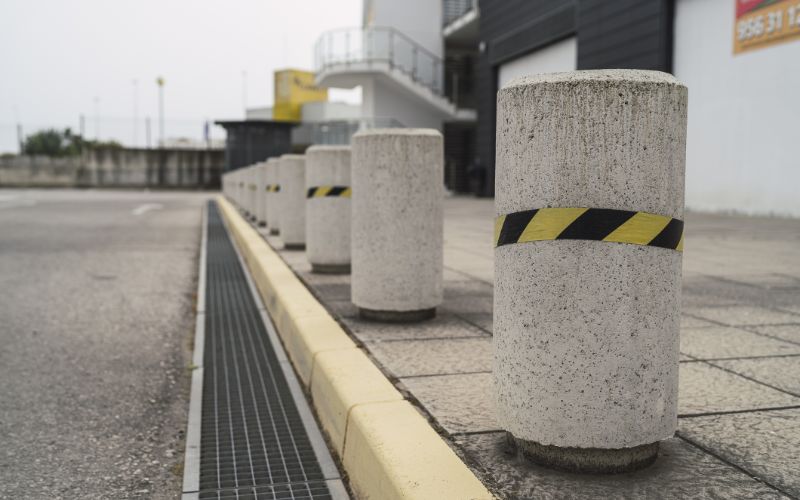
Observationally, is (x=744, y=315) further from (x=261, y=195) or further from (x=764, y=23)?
(x=764, y=23)

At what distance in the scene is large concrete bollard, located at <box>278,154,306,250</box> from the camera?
10.2 m

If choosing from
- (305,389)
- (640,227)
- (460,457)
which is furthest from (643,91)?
(305,389)

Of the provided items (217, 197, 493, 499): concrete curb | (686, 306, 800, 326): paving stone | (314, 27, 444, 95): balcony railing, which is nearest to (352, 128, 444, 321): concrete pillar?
(217, 197, 493, 499): concrete curb

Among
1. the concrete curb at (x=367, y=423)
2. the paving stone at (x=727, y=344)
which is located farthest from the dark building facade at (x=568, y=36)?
the concrete curb at (x=367, y=423)

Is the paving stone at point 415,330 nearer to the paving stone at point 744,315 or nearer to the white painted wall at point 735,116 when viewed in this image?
the paving stone at point 744,315

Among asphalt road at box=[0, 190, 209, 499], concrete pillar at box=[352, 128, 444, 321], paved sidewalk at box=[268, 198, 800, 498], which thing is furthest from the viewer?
concrete pillar at box=[352, 128, 444, 321]

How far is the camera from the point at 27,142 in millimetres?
55344

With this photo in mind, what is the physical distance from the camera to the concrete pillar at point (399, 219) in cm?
513

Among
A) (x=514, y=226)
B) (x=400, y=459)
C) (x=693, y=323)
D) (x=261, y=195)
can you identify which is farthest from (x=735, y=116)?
(x=400, y=459)

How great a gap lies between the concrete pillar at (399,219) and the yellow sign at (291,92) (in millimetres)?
59855

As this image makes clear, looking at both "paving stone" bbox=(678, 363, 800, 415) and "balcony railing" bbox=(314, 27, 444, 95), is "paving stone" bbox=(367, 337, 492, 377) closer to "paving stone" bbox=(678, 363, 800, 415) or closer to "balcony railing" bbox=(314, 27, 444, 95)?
"paving stone" bbox=(678, 363, 800, 415)

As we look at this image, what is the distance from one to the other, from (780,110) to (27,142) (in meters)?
52.2

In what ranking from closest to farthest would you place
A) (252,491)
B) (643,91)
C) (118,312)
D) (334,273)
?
(643,91) → (252,491) → (118,312) → (334,273)

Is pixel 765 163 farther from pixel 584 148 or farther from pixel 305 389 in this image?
pixel 584 148
